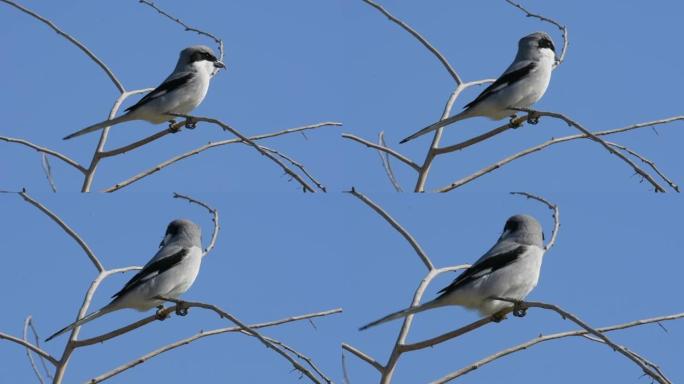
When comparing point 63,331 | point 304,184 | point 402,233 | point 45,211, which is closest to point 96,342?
point 63,331

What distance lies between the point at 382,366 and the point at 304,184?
82 centimetres

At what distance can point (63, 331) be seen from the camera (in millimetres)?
4152

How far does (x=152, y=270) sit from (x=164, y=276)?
90 mm

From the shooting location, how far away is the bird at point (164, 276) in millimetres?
5227

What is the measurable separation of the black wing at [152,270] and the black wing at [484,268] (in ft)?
5.44

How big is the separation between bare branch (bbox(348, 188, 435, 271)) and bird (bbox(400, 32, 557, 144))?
1.10 m

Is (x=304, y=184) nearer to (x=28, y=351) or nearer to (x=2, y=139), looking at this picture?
(x=28, y=351)

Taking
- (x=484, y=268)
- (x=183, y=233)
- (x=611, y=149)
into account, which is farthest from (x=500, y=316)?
(x=183, y=233)

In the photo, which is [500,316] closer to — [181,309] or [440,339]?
[440,339]

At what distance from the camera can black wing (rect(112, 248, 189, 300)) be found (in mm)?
5276

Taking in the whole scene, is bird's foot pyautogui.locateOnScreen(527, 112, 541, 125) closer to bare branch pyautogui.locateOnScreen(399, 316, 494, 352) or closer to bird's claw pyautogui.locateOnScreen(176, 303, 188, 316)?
Answer: bare branch pyautogui.locateOnScreen(399, 316, 494, 352)

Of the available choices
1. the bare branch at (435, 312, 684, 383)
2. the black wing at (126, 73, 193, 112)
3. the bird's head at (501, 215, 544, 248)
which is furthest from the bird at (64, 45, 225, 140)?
the bare branch at (435, 312, 684, 383)

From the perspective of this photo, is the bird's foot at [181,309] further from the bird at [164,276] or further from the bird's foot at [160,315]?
the bird at [164,276]

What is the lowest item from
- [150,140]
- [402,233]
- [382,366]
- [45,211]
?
[382,366]
